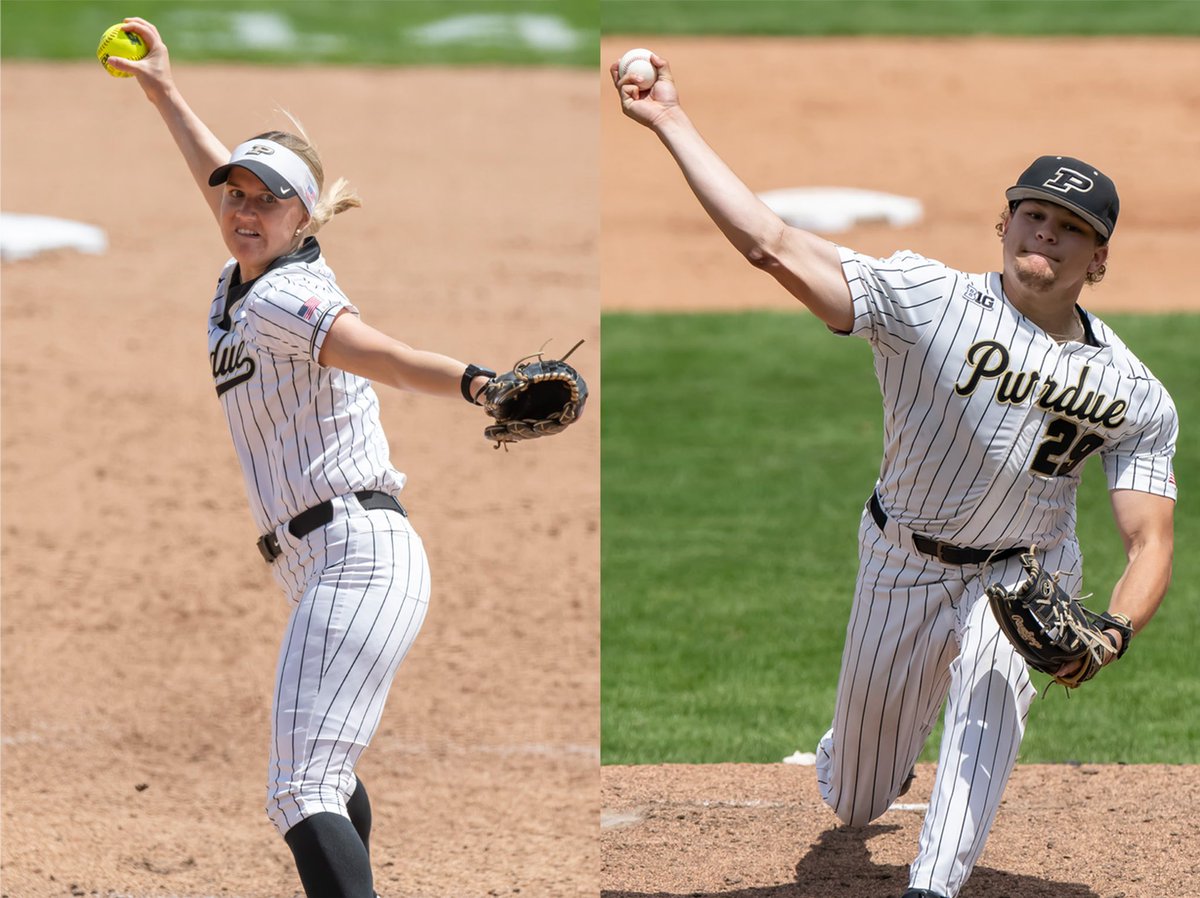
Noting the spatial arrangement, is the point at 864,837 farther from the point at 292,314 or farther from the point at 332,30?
the point at 332,30

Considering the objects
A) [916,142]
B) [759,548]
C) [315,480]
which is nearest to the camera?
[315,480]

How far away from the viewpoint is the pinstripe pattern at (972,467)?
366cm

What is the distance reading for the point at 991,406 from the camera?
372cm

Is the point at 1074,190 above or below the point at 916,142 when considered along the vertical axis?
below

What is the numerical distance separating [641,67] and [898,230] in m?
9.50

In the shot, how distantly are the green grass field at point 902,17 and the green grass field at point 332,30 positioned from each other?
799mm

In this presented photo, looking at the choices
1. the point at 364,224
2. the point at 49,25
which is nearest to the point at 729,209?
the point at 364,224

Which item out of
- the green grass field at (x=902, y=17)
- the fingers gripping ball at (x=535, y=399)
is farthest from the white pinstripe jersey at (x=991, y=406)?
the green grass field at (x=902, y=17)

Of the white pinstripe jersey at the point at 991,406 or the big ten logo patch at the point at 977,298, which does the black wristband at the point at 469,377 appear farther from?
the big ten logo patch at the point at 977,298

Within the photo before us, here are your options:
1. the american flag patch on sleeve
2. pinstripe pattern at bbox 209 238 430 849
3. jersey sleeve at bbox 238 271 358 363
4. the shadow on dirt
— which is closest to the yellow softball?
pinstripe pattern at bbox 209 238 430 849

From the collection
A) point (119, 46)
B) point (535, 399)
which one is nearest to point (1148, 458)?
point (535, 399)

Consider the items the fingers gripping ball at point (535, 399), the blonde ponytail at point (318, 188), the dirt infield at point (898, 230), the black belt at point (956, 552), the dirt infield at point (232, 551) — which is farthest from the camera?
the dirt infield at point (232, 551)

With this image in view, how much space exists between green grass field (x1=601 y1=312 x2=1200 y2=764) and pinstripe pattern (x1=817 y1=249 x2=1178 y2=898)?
1816 millimetres

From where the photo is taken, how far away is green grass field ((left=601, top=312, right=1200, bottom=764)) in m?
5.97
